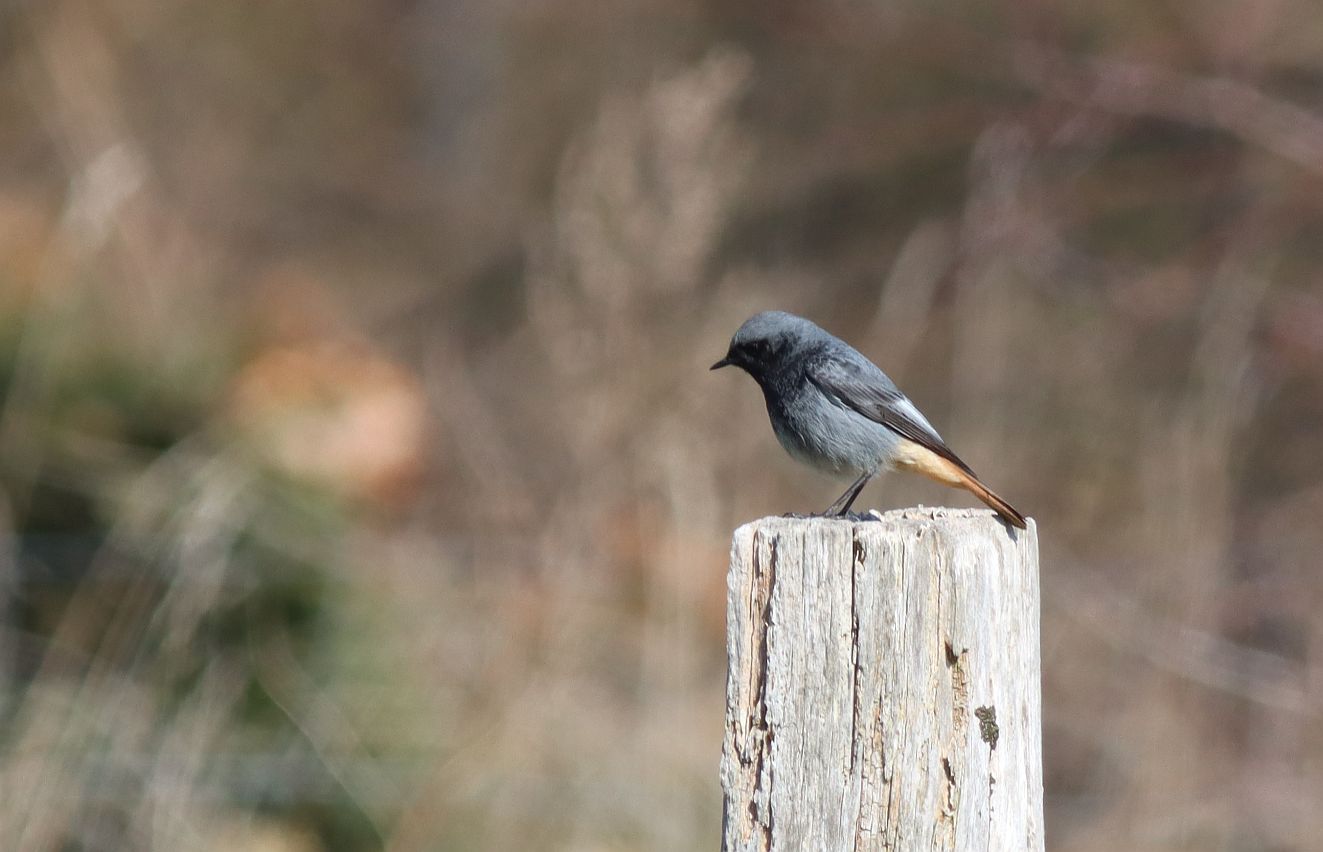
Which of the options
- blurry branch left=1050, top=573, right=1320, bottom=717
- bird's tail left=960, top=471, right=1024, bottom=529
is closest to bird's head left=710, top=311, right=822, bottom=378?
bird's tail left=960, top=471, right=1024, bottom=529

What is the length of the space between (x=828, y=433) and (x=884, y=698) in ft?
4.46

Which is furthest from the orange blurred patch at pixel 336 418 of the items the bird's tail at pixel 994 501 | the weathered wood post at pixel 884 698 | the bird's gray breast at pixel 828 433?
the weathered wood post at pixel 884 698

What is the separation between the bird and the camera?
311cm

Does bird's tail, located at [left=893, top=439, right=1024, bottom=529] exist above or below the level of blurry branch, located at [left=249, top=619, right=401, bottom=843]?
above

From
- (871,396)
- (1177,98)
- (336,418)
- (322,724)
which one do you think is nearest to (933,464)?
(871,396)

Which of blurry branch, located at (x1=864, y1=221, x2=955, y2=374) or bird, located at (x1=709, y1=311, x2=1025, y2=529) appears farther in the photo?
blurry branch, located at (x1=864, y1=221, x2=955, y2=374)

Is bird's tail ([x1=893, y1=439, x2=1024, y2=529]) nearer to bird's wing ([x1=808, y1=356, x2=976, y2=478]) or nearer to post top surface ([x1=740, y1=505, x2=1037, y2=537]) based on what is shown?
bird's wing ([x1=808, y1=356, x2=976, y2=478])

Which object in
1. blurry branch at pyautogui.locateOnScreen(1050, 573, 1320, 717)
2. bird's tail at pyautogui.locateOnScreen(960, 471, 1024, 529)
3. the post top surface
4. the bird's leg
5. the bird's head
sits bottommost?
the post top surface

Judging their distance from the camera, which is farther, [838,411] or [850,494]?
[850,494]

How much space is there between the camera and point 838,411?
124 inches

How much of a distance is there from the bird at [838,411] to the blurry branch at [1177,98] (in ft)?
12.1

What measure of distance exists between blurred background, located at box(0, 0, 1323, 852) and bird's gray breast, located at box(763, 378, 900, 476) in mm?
1421

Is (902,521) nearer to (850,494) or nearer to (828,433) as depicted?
(828,433)

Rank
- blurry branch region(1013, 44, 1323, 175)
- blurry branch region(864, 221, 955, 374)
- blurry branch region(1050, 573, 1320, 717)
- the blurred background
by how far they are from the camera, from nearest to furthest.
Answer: the blurred background
blurry branch region(1050, 573, 1320, 717)
blurry branch region(864, 221, 955, 374)
blurry branch region(1013, 44, 1323, 175)
